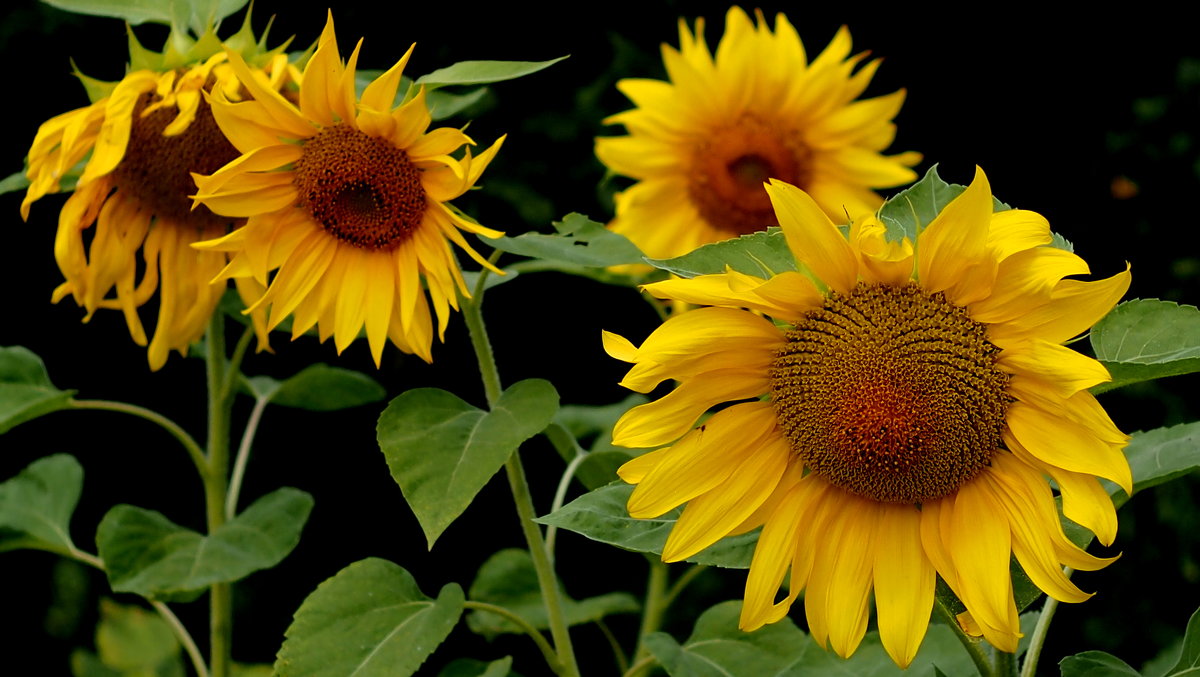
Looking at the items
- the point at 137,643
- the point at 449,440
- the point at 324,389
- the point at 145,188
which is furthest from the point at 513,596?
the point at 137,643

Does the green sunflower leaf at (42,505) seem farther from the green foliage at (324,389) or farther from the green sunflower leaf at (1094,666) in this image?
the green sunflower leaf at (1094,666)

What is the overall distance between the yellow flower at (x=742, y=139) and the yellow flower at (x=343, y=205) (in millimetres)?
696

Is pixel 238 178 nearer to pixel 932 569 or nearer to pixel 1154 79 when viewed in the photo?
pixel 932 569

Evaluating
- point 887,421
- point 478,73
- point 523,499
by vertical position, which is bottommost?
point 523,499

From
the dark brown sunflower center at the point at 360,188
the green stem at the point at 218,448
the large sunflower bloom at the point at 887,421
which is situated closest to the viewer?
the large sunflower bloom at the point at 887,421

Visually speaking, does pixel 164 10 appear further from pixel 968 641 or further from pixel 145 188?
pixel 968 641

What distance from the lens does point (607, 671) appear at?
2.20 metres

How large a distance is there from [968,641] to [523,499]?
1.19 ft

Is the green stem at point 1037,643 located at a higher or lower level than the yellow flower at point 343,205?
lower

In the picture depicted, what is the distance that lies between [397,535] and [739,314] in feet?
4.13

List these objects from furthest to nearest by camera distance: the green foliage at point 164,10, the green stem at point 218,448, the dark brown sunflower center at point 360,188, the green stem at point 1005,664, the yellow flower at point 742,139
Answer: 1. the yellow flower at point 742,139
2. the green stem at point 218,448
3. the green foliage at point 164,10
4. the dark brown sunflower center at point 360,188
5. the green stem at point 1005,664

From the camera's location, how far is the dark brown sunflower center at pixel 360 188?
1.00 meters

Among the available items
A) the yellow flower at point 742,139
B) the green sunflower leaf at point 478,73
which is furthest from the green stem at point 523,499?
the yellow flower at point 742,139

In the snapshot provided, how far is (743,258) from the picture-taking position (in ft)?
2.82
